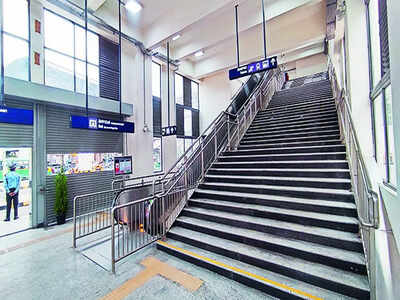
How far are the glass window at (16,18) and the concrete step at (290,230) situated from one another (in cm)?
651

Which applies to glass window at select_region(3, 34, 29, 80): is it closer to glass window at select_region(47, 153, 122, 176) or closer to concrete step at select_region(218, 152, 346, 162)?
glass window at select_region(47, 153, 122, 176)

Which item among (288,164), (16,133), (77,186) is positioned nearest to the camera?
(288,164)

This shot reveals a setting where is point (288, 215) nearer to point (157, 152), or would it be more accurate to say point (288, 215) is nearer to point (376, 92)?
point (376, 92)

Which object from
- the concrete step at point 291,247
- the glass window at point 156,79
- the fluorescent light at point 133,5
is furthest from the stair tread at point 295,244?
the glass window at point 156,79

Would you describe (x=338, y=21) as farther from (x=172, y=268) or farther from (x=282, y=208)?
(x=172, y=268)

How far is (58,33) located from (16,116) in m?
3.06

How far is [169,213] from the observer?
12.9 feet

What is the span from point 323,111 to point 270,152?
8.81 ft

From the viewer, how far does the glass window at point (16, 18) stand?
186 inches

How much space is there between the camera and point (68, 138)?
19.1 feet

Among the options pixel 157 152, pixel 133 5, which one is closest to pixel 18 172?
pixel 157 152

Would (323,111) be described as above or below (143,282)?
above

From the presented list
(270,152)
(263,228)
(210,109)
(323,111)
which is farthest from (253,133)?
(210,109)

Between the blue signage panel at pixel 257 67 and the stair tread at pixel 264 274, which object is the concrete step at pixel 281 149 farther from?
the stair tread at pixel 264 274
